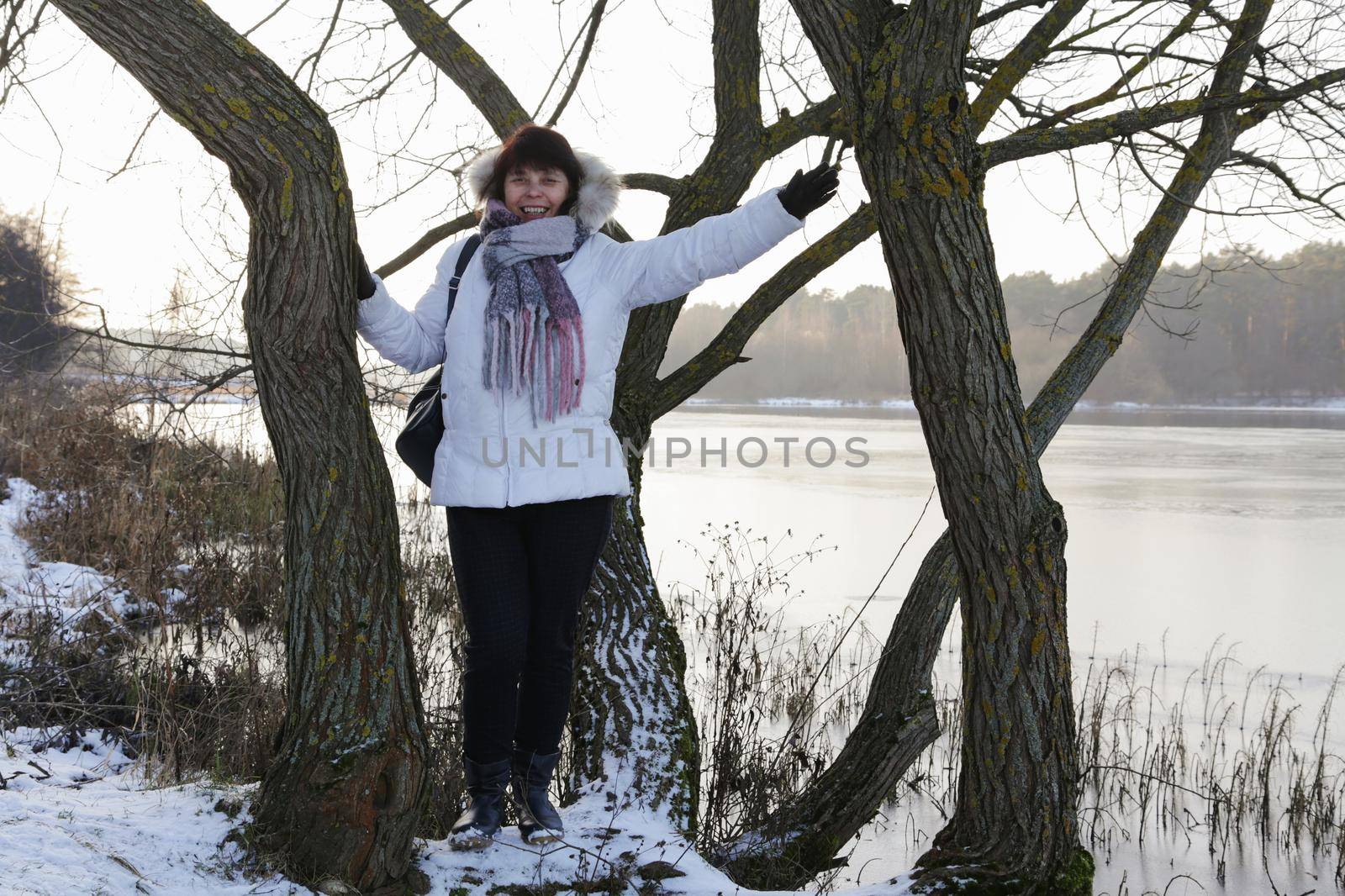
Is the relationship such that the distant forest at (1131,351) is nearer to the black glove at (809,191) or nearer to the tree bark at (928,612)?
the tree bark at (928,612)

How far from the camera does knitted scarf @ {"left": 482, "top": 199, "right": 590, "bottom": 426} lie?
2156mm

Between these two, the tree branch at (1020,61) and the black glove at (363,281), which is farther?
the tree branch at (1020,61)

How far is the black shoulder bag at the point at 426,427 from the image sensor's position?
2279 millimetres

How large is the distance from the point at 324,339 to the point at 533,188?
0.61 meters

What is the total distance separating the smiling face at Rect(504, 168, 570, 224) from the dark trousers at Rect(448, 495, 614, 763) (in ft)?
2.31

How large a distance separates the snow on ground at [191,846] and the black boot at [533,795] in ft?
0.13

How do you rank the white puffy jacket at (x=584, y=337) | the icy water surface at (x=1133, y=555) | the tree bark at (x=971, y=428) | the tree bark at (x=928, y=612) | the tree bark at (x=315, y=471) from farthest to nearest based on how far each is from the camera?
1. the icy water surface at (x=1133, y=555)
2. the tree bark at (x=928, y=612)
3. the white puffy jacket at (x=584, y=337)
4. the tree bark at (x=971, y=428)
5. the tree bark at (x=315, y=471)

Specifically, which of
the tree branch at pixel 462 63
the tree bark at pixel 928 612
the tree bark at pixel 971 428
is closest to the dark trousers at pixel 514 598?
the tree bark at pixel 971 428

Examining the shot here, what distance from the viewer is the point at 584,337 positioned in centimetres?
225

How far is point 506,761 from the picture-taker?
224 centimetres

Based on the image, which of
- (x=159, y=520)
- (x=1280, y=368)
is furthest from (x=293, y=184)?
(x=1280, y=368)

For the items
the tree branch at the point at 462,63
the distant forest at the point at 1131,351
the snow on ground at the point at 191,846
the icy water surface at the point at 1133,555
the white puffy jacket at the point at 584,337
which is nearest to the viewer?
the snow on ground at the point at 191,846

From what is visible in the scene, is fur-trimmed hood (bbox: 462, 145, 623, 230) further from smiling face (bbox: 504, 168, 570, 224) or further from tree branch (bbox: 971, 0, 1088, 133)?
tree branch (bbox: 971, 0, 1088, 133)

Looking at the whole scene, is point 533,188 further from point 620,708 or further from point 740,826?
point 740,826
